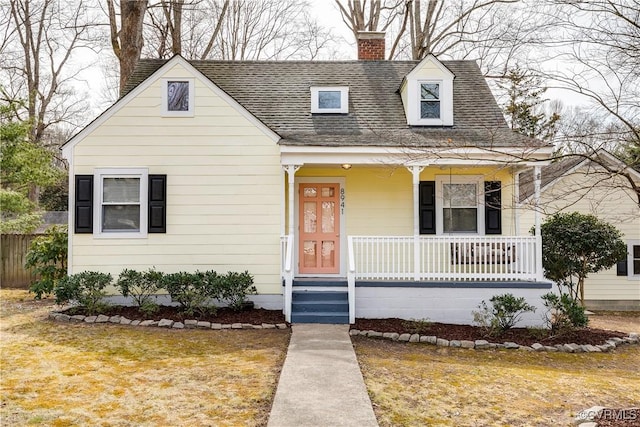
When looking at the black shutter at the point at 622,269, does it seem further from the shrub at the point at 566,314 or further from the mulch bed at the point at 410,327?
the shrub at the point at 566,314

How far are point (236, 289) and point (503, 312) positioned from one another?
5.08 meters

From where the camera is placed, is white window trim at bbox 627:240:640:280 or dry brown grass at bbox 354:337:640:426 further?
A: white window trim at bbox 627:240:640:280

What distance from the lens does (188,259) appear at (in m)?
9.77

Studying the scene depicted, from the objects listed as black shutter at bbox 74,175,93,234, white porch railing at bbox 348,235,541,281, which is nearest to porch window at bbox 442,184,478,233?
white porch railing at bbox 348,235,541,281

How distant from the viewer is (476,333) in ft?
27.2

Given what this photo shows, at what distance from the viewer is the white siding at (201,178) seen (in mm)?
9711

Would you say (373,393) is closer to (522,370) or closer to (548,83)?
(522,370)

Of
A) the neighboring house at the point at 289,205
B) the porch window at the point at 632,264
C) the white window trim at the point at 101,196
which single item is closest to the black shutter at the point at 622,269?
the porch window at the point at 632,264

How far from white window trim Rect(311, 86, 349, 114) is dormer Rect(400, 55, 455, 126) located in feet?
5.05

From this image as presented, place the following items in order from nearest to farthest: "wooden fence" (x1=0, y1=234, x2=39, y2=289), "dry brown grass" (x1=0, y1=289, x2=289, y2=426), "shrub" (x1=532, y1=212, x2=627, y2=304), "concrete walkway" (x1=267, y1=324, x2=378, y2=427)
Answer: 1. "concrete walkway" (x1=267, y1=324, x2=378, y2=427)
2. "dry brown grass" (x1=0, y1=289, x2=289, y2=426)
3. "shrub" (x1=532, y1=212, x2=627, y2=304)
4. "wooden fence" (x1=0, y1=234, x2=39, y2=289)

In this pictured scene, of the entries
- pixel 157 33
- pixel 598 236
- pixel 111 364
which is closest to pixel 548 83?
pixel 111 364

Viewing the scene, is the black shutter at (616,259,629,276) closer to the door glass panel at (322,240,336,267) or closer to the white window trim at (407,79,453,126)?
the white window trim at (407,79,453,126)

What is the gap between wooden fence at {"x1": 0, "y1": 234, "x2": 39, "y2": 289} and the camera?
549 inches

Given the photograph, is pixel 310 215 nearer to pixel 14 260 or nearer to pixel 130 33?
pixel 130 33
